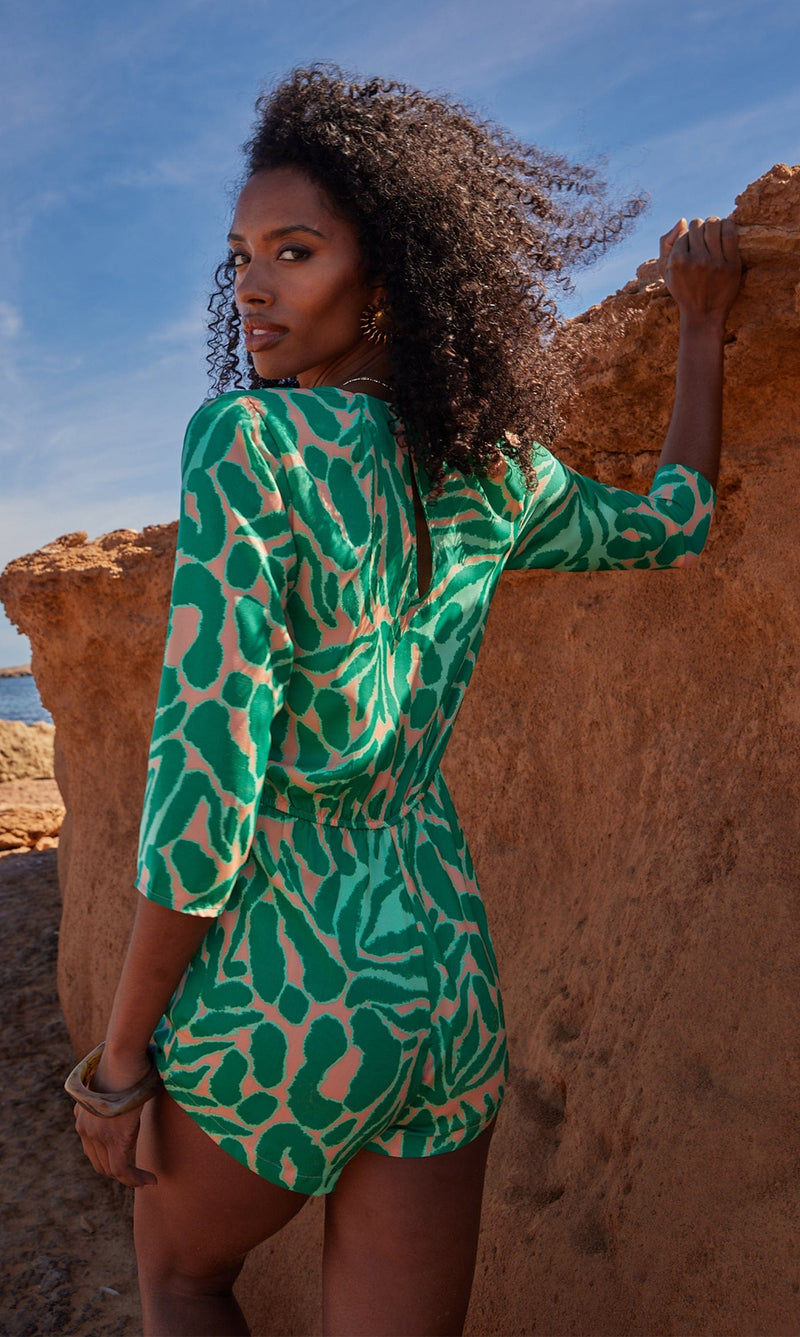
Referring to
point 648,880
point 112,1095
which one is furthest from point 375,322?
point 648,880

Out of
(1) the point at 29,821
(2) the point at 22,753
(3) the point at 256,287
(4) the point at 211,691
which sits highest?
(3) the point at 256,287

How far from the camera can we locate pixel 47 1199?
375 centimetres

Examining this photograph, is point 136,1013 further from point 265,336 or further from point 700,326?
point 700,326

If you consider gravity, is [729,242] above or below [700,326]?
above

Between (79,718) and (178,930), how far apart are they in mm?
3407

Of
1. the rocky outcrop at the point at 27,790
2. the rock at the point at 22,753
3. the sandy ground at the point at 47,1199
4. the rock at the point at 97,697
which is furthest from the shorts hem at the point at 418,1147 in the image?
the rock at the point at 22,753

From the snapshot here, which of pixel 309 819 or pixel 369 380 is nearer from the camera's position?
pixel 309 819

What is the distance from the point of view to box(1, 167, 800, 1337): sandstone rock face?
2.01 metres

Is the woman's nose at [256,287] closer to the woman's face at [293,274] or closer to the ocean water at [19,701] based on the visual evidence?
the woman's face at [293,274]

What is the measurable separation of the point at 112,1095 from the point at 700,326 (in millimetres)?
1626

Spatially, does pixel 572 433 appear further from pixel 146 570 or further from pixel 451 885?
pixel 146 570

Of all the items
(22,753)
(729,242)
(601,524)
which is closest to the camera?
(601,524)

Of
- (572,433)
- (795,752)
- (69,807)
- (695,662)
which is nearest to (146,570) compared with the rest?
(69,807)

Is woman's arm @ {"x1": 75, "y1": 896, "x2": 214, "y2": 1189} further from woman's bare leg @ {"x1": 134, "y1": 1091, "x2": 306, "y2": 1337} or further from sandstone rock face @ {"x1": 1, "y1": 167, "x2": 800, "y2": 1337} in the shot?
sandstone rock face @ {"x1": 1, "y1": 167, "x2": 800, "y2": 1337}
